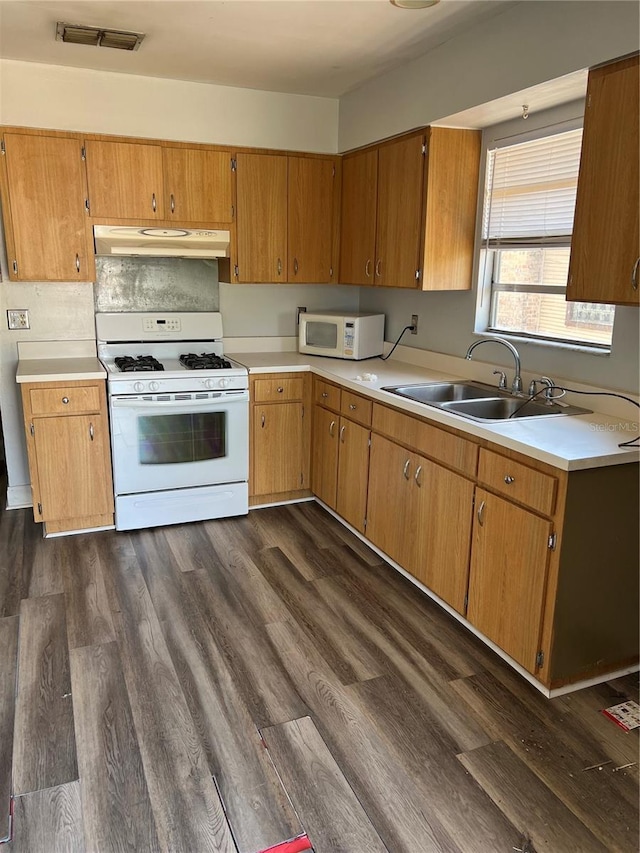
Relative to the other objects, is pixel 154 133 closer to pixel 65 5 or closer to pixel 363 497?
pixel 65 5

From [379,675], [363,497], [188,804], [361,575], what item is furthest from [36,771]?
[363,497]

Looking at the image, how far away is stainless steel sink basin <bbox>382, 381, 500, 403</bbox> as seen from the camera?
319 centimetres

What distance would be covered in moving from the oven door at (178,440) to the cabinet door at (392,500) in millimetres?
919

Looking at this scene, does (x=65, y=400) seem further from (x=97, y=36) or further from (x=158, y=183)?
(x=97, y=36)

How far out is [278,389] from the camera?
393 centimetres

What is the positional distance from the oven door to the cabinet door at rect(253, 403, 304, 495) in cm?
10

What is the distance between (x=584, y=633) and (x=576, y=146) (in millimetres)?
2051

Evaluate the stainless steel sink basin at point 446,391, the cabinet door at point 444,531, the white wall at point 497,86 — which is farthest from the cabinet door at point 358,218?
the cabinet door at point 444,531

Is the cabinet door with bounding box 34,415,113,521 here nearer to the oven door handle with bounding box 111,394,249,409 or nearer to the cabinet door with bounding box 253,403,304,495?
the oven door handle with bounding box 111,394,249,409

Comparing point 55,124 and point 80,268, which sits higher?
point 55,124

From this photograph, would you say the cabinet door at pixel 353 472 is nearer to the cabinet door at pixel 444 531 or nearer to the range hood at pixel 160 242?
the cabinet door at pixel 444 531

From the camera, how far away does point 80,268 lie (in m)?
3.69

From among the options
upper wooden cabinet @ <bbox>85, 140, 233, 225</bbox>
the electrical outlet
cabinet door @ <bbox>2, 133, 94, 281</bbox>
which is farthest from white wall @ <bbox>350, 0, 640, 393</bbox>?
the electrical outlet

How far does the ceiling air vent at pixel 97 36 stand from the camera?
2918mm
